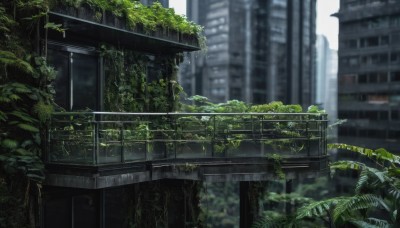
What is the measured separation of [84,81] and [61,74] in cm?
85

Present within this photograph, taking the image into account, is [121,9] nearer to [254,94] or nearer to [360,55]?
[360,55]

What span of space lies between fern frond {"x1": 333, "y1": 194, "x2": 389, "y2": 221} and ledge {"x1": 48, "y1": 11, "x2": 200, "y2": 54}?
260 inches

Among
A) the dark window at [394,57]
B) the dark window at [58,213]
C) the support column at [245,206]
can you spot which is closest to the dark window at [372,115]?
the dark window at [394,57]

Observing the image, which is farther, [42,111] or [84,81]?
[84,81]

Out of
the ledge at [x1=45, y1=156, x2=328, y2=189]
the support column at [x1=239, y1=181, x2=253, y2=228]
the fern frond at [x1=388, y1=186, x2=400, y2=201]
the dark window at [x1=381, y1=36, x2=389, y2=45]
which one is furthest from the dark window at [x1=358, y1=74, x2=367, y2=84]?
the support column at [x1=239, y1=181, x2=253, y2=228]

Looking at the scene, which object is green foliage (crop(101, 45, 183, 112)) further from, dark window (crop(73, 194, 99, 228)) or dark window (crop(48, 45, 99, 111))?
dark window (crop(73, 194, 99, 228))

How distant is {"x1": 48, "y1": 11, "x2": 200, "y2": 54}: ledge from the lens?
10.0 meters

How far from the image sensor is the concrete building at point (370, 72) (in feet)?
161

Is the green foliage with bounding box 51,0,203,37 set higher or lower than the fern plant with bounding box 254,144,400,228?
higher

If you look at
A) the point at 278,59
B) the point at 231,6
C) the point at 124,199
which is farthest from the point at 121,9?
the point at 278,59

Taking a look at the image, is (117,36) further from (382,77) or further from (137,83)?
(382,77)

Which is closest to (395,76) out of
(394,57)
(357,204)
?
(394,57)

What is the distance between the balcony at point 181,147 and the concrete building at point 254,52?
2182 inches

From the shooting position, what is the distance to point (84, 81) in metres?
11.6
